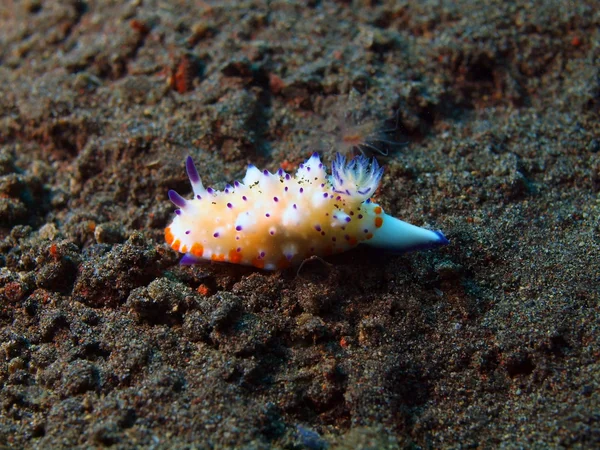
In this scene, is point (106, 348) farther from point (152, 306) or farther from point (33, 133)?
point (33, 133)

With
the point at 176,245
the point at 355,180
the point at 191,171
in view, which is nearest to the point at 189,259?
the point at 176,245

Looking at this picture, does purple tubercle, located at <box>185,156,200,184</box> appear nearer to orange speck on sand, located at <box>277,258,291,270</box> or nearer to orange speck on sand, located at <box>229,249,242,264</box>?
orange speck on sand, located at <box>229,249,242,264</box>

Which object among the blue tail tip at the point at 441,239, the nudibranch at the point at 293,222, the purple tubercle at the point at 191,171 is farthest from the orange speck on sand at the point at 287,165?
the blue tail tip at the point at 441,239

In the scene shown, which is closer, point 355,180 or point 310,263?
point 355,180

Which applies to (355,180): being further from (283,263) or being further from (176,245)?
(176,245)

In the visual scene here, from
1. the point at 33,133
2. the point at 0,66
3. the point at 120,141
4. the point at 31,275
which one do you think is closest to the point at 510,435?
the point at 31,275

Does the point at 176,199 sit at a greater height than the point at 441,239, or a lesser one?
greater
